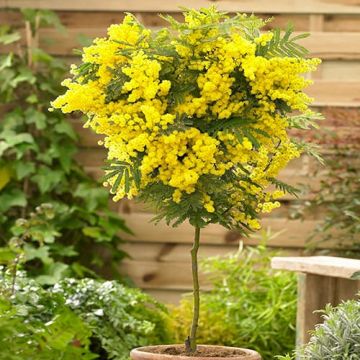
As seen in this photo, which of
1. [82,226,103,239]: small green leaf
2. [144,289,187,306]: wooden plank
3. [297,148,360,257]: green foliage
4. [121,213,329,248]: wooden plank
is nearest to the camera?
[297,148,360,257]: green foliage

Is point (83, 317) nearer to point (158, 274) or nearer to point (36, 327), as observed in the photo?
point (36, 327)

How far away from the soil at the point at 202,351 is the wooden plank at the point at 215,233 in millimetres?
2072

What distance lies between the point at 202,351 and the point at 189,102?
0.65 metres

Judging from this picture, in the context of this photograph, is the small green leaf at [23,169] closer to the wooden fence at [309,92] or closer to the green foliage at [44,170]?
the green foliage at [44,170]

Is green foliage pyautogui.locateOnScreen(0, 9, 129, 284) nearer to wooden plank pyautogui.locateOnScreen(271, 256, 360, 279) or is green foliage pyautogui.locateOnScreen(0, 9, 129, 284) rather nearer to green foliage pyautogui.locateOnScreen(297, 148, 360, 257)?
green foliage pyautogui.locateOnScreen(297, 148, 360, 257)

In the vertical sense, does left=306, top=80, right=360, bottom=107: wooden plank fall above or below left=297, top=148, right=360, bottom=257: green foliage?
above

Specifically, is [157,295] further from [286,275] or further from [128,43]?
[128,43]

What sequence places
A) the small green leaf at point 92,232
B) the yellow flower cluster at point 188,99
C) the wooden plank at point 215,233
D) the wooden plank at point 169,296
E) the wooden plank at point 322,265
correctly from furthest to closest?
the wooden plank at point 169,296, the wooden plank at point 215,233, the small green leaf at point 92,232, the wooden plank at point 322,265, the yellow flower cluster at point 188,99

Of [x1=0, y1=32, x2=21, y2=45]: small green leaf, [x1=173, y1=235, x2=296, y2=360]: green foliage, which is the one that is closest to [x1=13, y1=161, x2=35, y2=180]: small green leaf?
[x1=0, y1=32, x2=21, y2=45]: small green leaf

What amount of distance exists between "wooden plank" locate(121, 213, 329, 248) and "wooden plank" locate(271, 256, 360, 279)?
108cm

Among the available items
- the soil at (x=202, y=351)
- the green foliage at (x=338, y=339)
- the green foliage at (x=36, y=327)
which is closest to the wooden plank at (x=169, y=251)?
the green foliage at (x=36, y=327)

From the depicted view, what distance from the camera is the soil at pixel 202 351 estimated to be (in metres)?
2.74

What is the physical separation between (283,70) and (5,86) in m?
2.54

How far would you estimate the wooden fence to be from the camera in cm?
494
